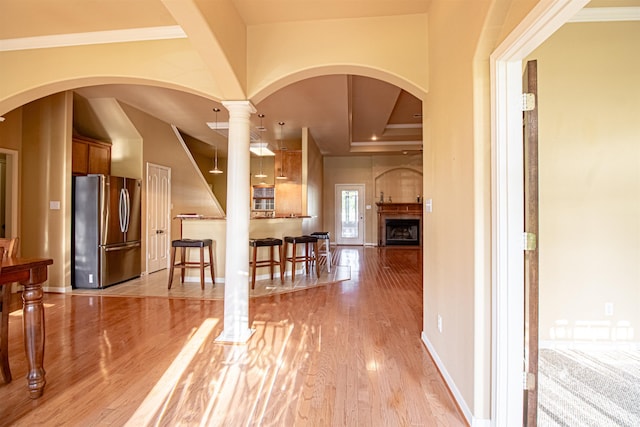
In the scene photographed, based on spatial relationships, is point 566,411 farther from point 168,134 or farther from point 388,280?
point 168,134

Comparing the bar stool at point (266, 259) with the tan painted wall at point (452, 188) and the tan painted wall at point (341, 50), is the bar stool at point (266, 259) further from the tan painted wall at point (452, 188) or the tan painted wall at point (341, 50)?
the tan painted wall at point (452, 188)

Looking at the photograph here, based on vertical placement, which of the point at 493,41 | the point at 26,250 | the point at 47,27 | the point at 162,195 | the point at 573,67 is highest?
the point at 47,27

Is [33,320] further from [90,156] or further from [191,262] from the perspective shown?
[90,156]

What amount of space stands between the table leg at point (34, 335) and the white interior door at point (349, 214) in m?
8.87

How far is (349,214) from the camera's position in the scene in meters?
10.5

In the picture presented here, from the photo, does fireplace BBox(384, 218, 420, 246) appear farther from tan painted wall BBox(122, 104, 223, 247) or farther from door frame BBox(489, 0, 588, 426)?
door frame BBox(489, 0, 588, 426)

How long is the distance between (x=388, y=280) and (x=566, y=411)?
11.4 ft

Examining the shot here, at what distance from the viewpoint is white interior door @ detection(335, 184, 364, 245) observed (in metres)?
10.5

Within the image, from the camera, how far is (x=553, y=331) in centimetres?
273

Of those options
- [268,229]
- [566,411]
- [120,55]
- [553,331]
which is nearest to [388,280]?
[268,229]

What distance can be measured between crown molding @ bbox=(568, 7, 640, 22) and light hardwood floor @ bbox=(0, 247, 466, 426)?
3.08m

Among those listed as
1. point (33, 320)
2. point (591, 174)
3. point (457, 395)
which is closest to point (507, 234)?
point (457, 395)

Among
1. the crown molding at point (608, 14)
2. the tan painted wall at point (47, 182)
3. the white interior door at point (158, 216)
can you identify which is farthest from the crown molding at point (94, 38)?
the crown molding at point (608, 14)

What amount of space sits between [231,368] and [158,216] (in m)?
4.69
